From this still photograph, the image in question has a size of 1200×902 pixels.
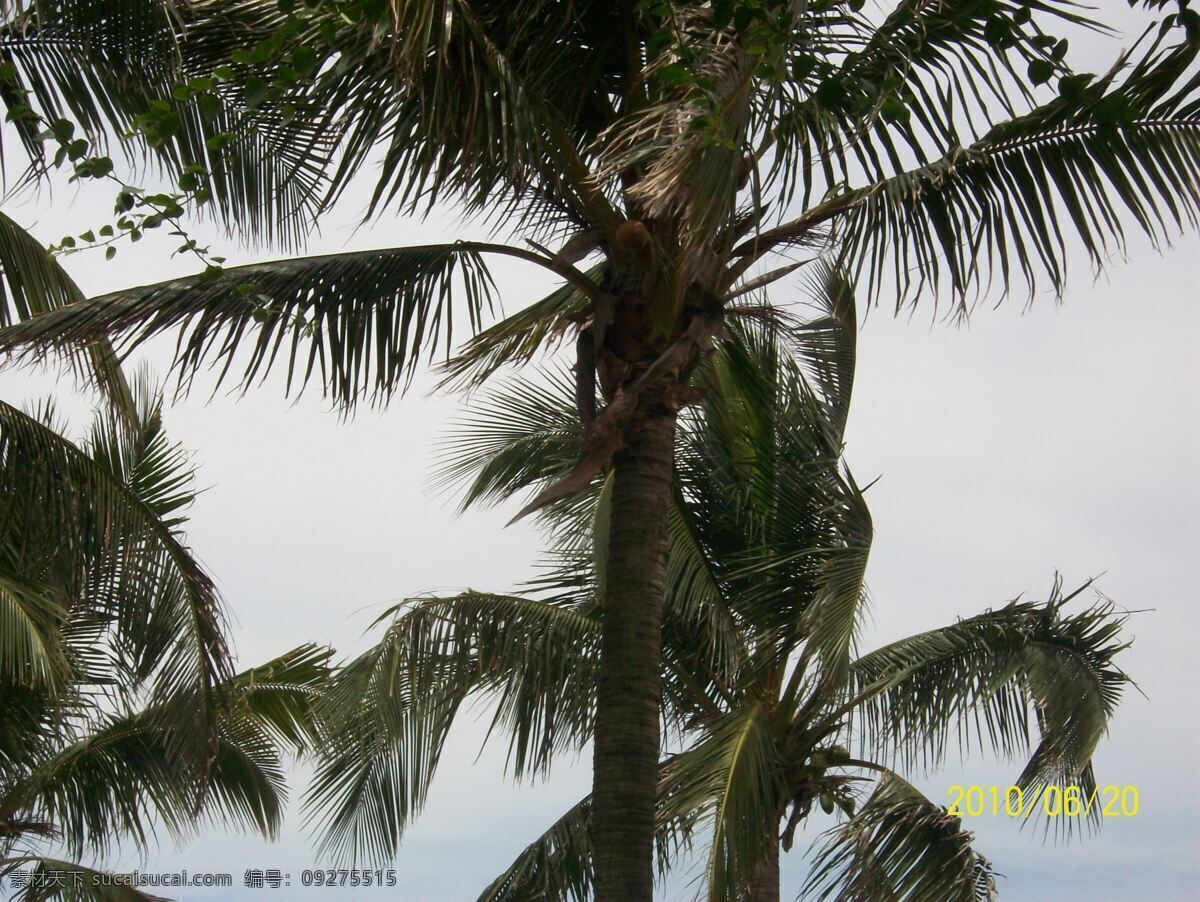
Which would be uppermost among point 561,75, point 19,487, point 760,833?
point 561,75

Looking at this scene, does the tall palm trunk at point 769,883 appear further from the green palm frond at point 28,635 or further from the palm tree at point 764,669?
the green palm frond at point 28,635

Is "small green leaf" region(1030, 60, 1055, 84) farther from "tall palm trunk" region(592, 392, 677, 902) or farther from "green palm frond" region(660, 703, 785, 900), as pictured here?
"green palm frond" region(660, 703, 785, 900)

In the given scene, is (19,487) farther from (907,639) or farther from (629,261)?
(907,639)

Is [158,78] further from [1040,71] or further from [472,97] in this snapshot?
[1040,71]

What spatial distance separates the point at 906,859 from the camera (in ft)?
27.1

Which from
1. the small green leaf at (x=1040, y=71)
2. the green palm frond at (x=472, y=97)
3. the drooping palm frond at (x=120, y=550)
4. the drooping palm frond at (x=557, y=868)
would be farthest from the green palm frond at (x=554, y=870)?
the small green leaf at (x=1040, y=71)

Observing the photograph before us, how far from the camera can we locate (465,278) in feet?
19.1

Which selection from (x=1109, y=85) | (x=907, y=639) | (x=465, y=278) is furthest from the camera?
(x=907, y=639)

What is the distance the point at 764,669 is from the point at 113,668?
195 inches

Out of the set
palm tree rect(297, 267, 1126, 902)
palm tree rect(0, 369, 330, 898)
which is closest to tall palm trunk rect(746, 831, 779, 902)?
palm tree rect(297, 267, 1126, 902)

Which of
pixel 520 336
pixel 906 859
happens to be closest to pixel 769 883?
pixel 906 859

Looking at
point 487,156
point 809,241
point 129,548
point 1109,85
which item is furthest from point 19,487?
point 1109,85

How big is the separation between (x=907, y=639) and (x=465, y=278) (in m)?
4.90

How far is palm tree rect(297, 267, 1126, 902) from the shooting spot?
26.5ft
